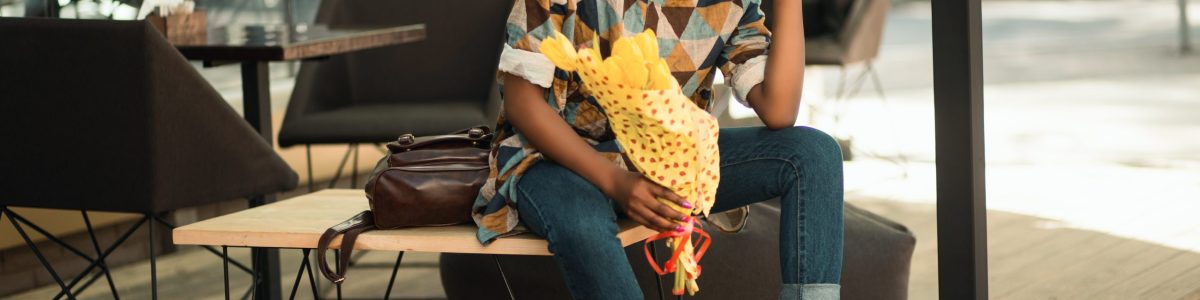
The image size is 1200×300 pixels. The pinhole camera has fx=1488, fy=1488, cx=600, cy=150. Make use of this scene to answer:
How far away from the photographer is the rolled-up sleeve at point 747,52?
237 centimetres

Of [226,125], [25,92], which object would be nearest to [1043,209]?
[226,125]

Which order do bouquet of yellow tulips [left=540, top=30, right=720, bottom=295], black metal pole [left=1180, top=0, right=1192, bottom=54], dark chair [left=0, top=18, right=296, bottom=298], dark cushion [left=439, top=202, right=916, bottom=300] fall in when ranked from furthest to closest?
black metal pole [left=1180, top=0, right=1192, bottom=54], dark cushion [left=439, top=202, right=916, bottom=300], dark chair [left=0, top=18, right=296, bottom=298], bouquet of yellow tulips [left=540, top=30, right=720, bottom=295]

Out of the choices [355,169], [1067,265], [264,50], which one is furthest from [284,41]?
Result: [1067,265]

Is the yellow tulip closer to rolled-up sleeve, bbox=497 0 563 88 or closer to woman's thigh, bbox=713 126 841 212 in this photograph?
rolled-up sleeve, bbox=497 0 563 88

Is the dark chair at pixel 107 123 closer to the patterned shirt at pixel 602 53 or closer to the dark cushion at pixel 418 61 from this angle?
the patterned shirt at pixel 602 53

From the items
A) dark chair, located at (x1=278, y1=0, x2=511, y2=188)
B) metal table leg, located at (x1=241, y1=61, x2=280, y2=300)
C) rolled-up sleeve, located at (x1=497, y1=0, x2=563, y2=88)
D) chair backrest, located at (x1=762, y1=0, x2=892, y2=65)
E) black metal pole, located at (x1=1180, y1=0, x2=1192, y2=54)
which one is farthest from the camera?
black metal pole, located at (x1=1180, y1=0, x2=1192, y2=54)

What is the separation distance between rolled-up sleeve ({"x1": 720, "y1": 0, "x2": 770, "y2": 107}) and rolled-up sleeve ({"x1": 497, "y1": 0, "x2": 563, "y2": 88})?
1.02ft

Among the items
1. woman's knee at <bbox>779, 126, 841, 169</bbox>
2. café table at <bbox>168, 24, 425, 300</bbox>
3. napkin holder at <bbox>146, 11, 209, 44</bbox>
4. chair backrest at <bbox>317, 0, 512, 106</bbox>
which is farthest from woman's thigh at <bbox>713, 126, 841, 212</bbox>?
chair backrest at <bbox>317, 0, 512, 106</bbox>

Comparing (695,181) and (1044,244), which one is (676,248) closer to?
(695,181)

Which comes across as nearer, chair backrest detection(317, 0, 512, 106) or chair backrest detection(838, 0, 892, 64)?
chair backrest detection(317, 0, 512, 106)

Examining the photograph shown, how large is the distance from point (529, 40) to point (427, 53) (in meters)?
2.44

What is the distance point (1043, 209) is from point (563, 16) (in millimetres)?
2834

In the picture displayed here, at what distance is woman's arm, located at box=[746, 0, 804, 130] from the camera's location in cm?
231

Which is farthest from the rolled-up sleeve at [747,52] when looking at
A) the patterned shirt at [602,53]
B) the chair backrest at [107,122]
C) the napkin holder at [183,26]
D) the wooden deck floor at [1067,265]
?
the napkin holder at [183,26]
